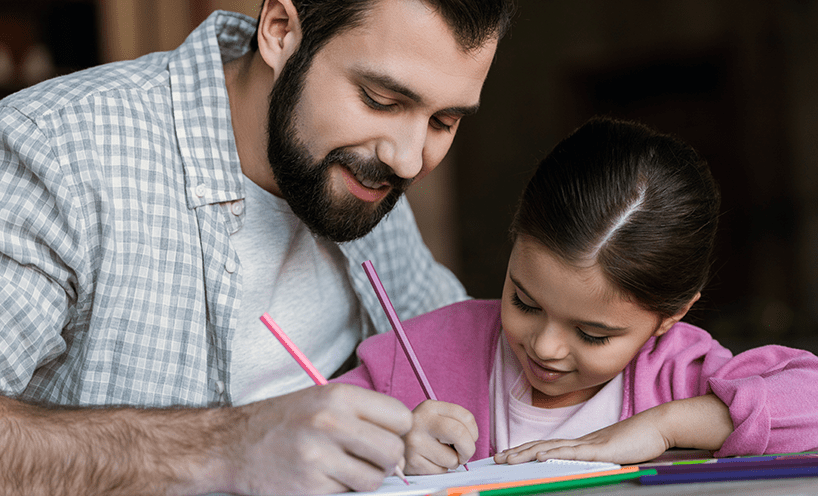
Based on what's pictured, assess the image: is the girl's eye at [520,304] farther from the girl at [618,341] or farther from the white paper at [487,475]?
the white paper at [487,475]

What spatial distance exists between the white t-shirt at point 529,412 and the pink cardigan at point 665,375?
19 mm

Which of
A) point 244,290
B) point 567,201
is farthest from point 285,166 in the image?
point 567,201

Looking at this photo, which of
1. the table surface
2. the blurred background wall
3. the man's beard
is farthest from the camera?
the blurred background wall

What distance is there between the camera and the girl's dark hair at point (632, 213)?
1.03 metres

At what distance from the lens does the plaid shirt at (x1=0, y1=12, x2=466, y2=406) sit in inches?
41.3

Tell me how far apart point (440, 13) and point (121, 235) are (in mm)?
593

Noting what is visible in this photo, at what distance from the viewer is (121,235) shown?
114 cm

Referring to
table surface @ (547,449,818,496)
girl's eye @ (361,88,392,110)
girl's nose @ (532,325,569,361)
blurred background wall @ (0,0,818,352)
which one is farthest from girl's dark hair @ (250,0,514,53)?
blurred background wall @ (0,0,818,352)

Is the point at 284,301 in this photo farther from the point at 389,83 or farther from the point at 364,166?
the point at 389,83

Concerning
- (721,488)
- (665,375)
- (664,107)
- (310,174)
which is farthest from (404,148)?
(664,107)

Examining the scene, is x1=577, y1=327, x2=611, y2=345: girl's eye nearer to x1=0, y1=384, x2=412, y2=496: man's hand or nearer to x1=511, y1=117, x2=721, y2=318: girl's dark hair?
x1=511, y1=117, x2=721, y2=318: girl's dark hair

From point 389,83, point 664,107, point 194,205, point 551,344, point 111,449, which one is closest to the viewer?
point 111,449

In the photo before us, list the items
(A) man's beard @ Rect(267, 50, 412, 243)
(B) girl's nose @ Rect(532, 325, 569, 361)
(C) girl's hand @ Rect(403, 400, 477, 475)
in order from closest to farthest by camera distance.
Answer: (C) girl's hand @ Rect(403, 400, 477, 475) < (B) girl's nose @ Rect(532, 325, 569, 361) < (A) man's beard @ Rect(267, 50, 412, 243)

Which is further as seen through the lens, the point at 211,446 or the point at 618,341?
the point at 618,341
